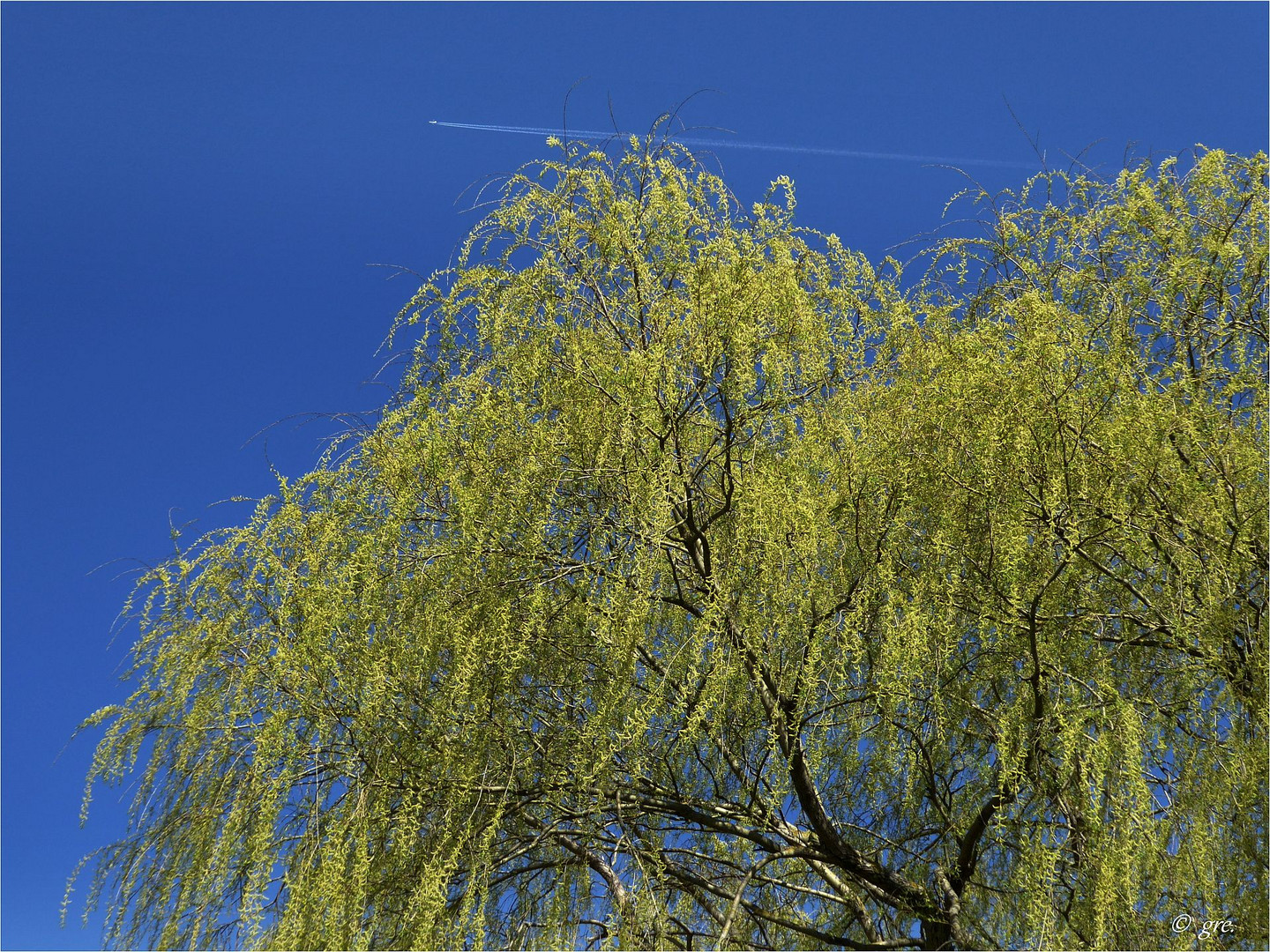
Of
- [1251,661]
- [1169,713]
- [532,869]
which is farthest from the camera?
[532,869]

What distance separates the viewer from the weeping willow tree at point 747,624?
10.5ft

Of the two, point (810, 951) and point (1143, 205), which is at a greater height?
point (1143, 205)

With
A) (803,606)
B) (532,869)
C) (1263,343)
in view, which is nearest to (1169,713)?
(803,606)

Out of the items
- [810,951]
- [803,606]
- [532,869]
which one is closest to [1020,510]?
[803,606]

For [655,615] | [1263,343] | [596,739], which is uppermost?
[1263,343]

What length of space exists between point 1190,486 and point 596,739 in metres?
1.95

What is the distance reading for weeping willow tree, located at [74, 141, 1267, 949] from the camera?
3.19 meters

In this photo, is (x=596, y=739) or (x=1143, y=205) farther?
(x=1143, y=205)

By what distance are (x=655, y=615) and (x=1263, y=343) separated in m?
2.35

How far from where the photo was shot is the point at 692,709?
3.41m

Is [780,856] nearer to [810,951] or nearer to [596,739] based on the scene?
[810,951]

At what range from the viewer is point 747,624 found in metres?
3.48

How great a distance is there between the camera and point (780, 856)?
378cm

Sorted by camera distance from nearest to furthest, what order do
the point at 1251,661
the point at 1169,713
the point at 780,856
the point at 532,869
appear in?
the point at 1251,661
the point at 1169,713
the point at 780,856
the point at 532,869
